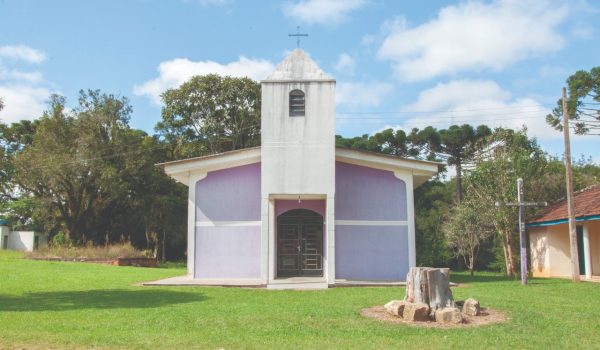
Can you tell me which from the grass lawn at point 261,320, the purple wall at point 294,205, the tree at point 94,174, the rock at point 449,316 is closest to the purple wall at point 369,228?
the purple wall at point 294,205

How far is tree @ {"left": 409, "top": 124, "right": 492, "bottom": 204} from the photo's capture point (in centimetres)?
3191

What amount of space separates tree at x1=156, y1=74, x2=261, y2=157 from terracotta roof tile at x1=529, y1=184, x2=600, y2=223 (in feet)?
59.0

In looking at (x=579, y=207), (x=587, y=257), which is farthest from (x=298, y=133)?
(x=579, y=207)

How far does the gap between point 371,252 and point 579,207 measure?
9.44 meters

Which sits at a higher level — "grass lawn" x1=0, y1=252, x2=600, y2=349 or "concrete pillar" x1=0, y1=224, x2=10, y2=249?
"concrete pillar" x1=0, y1=224, x2=10, y2=249

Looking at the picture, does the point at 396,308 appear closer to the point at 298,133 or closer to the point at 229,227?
the point at 298,133

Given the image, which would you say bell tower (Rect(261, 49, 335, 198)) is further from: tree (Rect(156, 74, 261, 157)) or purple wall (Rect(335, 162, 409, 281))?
tree (Rect(156, 74, 261, 157))

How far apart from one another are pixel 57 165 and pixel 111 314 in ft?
80.0

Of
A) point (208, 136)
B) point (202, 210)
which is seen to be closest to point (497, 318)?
point (202, 210)

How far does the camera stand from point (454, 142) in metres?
32.1

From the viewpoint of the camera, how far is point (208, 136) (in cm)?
3497

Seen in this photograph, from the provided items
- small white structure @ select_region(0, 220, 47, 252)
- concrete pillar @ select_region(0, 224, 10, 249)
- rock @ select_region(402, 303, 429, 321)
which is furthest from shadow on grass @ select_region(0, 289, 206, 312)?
concrete pillar @ select_region(0, 224, 10, 249)

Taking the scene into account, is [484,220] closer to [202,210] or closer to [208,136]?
[202,210]

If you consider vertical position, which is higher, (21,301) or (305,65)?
(305,65)
